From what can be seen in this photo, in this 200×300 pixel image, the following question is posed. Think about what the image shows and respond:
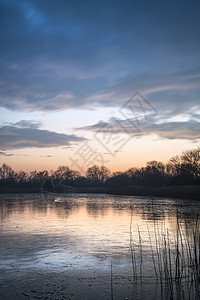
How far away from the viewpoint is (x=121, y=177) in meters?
69.0

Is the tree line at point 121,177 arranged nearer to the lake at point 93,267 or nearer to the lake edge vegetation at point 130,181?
the lake edge vegetation at point 130,181

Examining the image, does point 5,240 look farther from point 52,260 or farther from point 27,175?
point 27,175

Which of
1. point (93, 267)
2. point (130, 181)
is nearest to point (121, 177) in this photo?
point (130, 181)

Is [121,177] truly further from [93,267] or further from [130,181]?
[93,267]

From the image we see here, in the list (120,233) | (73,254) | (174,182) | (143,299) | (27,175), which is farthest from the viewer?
(27,175)

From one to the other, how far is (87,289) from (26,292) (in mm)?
920

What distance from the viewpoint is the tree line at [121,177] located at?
44.4 m

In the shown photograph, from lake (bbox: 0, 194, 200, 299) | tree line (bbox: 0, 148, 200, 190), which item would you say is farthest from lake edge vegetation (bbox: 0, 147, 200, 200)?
lake (bbox: 0, 194, 200, 299)

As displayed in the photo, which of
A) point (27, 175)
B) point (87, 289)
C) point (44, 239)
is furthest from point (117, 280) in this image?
point (27, 175)

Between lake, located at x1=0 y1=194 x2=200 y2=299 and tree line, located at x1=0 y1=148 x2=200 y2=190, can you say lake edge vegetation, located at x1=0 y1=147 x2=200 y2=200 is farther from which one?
lake, located at x1=0 y1=194 x2=200 y2=299

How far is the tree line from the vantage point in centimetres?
4444

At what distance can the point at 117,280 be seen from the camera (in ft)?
15.4

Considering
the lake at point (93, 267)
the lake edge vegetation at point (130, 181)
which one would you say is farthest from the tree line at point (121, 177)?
the lake at point (93, 267)

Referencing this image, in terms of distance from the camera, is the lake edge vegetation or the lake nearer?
the lake
